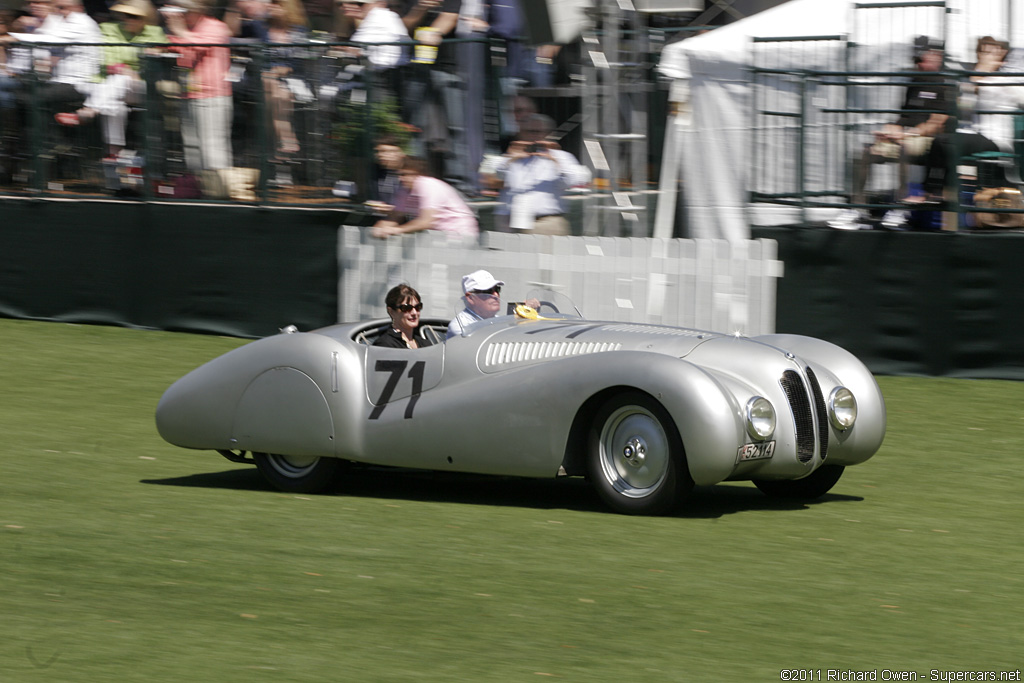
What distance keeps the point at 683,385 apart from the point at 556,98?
696 centimetres

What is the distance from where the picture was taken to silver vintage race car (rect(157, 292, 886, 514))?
21.1 ft

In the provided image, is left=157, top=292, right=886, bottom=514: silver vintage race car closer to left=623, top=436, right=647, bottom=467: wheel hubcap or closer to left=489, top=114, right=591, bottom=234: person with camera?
left=623, top=436, right=647, bottom=467: wheel hubcap

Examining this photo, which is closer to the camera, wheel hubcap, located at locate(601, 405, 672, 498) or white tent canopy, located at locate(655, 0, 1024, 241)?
wheel hubcap, located at locate(601, 405, 672, 498)

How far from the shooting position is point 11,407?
10.0 metres

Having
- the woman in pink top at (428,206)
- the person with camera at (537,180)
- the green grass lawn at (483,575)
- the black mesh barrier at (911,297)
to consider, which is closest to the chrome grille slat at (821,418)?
the green grass lawn at (483,575)

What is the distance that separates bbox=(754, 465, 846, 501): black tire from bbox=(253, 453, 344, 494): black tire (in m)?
2.15

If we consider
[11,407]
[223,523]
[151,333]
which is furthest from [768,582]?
[151,333]

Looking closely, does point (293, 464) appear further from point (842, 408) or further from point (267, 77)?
point (267, 77)

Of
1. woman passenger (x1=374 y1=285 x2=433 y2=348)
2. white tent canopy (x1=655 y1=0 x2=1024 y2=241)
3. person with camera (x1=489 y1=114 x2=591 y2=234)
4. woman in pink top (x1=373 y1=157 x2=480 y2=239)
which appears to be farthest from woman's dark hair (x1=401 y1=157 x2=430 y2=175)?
woman passenger (x1=374 y1=285 x2=433 y2=348)

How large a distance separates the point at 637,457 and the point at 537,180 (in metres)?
5.76

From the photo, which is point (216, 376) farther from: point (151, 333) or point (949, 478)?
point (151, 333)

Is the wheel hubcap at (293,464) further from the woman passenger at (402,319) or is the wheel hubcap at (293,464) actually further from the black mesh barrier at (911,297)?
Answer: the black mesh barrier at (911,297)

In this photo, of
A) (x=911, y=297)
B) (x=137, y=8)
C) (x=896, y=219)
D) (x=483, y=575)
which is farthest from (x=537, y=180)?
(x=483, y=575)

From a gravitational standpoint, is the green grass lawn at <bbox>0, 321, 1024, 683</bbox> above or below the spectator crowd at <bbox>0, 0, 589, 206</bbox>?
below
